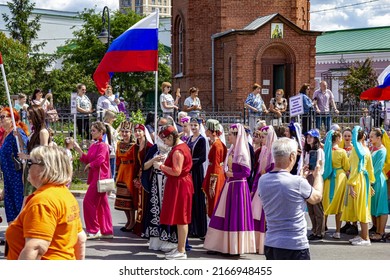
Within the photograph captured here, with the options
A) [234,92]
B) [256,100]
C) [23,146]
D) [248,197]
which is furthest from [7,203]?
[234,92]

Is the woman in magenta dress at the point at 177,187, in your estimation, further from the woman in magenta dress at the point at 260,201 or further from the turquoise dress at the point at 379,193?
the turquoise dress at the point at 379,193

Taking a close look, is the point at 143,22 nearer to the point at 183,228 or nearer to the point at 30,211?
the point at 183,228

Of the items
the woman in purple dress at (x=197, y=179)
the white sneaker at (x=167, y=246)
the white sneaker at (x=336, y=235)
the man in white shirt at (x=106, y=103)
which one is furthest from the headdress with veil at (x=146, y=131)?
the man in white shirt at (x=106, y=103)

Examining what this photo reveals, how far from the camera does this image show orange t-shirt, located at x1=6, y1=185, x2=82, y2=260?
16.8 ft

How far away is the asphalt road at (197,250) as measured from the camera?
422 inches

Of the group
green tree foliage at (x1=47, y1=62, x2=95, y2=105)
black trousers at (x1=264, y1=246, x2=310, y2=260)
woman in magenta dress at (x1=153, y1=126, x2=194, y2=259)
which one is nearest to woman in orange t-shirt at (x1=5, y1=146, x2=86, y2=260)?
black trousers at (x1=264, y1=246, x2=310, y2=260)

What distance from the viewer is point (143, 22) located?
12383 millimetres

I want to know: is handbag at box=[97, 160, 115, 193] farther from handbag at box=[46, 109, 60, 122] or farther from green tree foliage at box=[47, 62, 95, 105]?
green tree foliage at box=[47, 62, 95, 105]

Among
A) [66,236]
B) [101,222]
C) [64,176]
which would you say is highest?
[64,176]

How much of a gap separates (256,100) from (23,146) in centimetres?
1342

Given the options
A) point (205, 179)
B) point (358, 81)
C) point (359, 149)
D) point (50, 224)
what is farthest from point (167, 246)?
point (358, 81)

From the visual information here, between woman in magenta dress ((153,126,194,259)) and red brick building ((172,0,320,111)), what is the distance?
89.5 ft

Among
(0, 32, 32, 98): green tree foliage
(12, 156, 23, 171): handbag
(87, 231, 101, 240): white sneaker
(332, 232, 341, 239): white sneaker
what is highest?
(0, 32, 32, 98): green tree foliage

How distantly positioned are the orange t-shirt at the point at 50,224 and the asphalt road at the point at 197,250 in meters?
5.17
